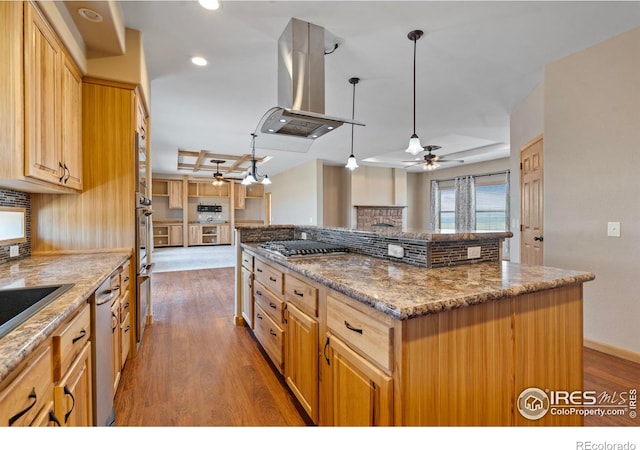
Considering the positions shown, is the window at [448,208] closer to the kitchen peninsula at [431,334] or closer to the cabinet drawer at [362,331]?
the kitchen peninsula at [431,334]

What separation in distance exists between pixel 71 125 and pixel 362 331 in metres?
2.37

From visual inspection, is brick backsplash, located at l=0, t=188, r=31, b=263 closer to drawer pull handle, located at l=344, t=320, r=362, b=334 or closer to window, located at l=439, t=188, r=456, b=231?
drawer pull handle, located at l=344, t=320, r=362, b=334

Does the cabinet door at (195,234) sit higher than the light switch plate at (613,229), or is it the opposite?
the light switch plate at (613,229)

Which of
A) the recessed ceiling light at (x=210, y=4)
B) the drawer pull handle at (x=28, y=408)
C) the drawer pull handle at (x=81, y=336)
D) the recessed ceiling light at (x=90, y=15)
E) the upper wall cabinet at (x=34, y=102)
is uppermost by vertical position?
the recessed ceiling light at (x=210, y=4)

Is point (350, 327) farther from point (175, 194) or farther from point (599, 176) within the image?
point (175, 194)

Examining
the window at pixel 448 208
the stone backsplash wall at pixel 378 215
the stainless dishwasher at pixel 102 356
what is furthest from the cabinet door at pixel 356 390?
the window at pixel 448 208

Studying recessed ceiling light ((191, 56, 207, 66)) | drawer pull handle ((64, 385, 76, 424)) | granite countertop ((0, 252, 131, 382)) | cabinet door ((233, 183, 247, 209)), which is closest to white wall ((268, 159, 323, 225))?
cabinet door ((233, 183, 247, 209))

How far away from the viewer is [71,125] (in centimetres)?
206

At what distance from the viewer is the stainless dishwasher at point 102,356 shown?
137 centimetres

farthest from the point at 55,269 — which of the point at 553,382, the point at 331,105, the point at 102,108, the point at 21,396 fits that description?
the point at 331,105

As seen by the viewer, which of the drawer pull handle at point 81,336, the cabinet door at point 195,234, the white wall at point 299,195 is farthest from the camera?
Result: the cabinet door at point 195,234

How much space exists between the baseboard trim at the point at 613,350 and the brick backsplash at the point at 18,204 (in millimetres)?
4445

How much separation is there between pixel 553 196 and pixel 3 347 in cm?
363

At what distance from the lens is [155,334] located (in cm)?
289
